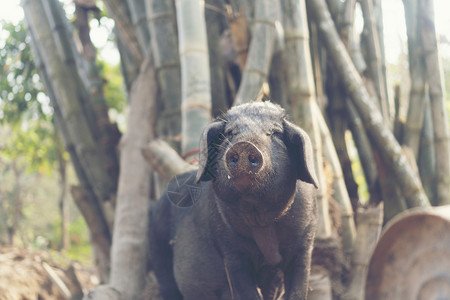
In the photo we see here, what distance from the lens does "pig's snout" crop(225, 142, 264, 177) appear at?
200 centimetres

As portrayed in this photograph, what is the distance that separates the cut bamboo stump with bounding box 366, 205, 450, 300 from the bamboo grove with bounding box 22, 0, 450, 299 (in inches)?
21.2

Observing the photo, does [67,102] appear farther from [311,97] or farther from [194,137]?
[311,97]

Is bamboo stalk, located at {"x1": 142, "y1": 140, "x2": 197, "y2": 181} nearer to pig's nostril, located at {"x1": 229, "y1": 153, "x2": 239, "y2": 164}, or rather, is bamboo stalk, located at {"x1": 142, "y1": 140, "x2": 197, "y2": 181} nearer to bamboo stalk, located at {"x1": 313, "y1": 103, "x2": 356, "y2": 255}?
bamboo stalk, located at {"x1": 313, "y1": 103, "x2": 356, "y2": 255}

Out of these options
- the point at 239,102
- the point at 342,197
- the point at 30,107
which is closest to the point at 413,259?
the point at 239,102

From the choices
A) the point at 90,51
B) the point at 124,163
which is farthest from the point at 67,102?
the point at 124,163

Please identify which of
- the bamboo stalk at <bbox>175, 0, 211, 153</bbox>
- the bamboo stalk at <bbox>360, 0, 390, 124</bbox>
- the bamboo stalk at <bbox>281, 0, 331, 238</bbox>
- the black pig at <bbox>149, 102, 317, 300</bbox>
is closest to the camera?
the black pig at <bbox>149, 102, 317, 300</bbox>

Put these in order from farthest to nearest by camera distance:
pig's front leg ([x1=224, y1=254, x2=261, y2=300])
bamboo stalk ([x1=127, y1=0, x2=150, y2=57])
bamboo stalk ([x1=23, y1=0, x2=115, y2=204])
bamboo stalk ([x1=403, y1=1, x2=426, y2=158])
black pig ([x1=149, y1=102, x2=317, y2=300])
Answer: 1. bamboo stalk ([x1=403, y1=1, x2=426, y2=158])
2. bamboo stalk ([x1=23, y1=0, x2=115, y2=204])
3. bamboo stalk ([x1=127, y1=0, x2=150, y2=57])
4. pig's front leg ([x1=224, y1=254, x2=261, y2=300])
5. black pig ([x1=149, y1=102, x2=317, y2=300])

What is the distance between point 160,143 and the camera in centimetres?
379

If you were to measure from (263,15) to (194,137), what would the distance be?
111cm

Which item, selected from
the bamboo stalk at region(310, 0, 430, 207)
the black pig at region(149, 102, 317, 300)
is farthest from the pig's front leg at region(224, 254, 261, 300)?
the bamboo stalk at region(310, 0, 430, 207)

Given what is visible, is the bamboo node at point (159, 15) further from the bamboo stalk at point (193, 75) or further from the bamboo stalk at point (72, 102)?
the bamboo stalk at point (72, 102)

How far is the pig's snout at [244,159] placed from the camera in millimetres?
1997

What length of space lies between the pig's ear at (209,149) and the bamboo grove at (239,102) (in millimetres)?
1017

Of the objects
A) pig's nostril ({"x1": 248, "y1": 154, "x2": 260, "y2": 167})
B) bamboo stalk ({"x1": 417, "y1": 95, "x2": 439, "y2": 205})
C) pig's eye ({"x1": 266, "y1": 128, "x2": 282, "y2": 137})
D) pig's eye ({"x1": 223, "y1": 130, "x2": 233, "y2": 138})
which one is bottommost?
bamboo stalk ({"x1": 417, "y1": 95, "x2": 439, "y2": 205})
